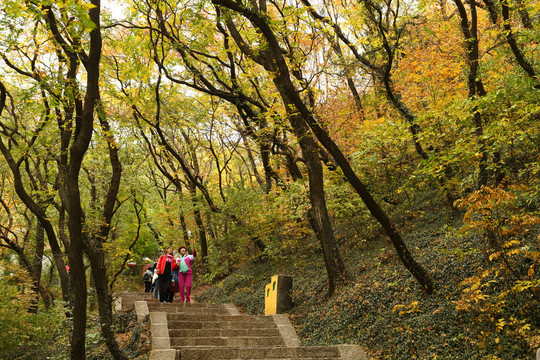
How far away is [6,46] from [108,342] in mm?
6504

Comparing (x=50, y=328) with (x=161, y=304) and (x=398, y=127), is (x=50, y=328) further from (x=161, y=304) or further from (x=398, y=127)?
(x=398, y=127)

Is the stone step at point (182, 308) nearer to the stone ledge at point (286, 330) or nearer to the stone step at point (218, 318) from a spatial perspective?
the stone step at point (218, 318)

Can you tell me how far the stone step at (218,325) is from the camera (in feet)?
27.9

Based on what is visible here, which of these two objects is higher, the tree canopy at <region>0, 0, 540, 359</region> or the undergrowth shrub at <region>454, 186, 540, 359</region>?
the tree canopy at <region>0, 0, 540, 359</region>

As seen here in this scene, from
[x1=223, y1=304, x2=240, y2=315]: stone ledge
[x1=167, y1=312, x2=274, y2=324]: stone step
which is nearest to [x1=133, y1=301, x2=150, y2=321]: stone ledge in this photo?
[x1=167, y1=312, x2=274, y2=324]: stone step

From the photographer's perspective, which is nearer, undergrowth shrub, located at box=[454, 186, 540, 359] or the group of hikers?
undergrowth shrub, located at box=[454, 186, 540, 359]

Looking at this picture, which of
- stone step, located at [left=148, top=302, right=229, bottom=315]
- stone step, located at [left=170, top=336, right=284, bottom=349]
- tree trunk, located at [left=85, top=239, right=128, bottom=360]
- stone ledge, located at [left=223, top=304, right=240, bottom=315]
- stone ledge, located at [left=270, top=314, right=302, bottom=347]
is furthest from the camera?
stone ledge, located at [left=223, top=304, right=240, bottom=315]

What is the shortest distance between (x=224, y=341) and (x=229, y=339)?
4.1 inches

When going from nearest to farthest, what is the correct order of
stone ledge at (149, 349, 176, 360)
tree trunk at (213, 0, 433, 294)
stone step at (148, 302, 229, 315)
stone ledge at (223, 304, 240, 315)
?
stone ledge at (149, 349, 176, 360), tree trunk at (213, 0, 433, 294), stone step at (148, 302, 229, 315), stone ledge at (223, 304, 240, 315)

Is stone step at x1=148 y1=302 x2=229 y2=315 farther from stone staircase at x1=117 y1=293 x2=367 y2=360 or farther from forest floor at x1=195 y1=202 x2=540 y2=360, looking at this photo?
forest floor at x1=195 y1=202 x2=540 y2=360

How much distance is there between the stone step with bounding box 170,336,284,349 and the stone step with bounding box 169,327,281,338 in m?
0.43

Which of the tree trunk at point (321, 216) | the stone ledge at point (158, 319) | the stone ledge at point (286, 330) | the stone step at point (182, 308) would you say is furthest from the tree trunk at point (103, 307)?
the tree trunk at point (321, 216)

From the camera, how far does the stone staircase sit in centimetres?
646

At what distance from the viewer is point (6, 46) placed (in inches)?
322
